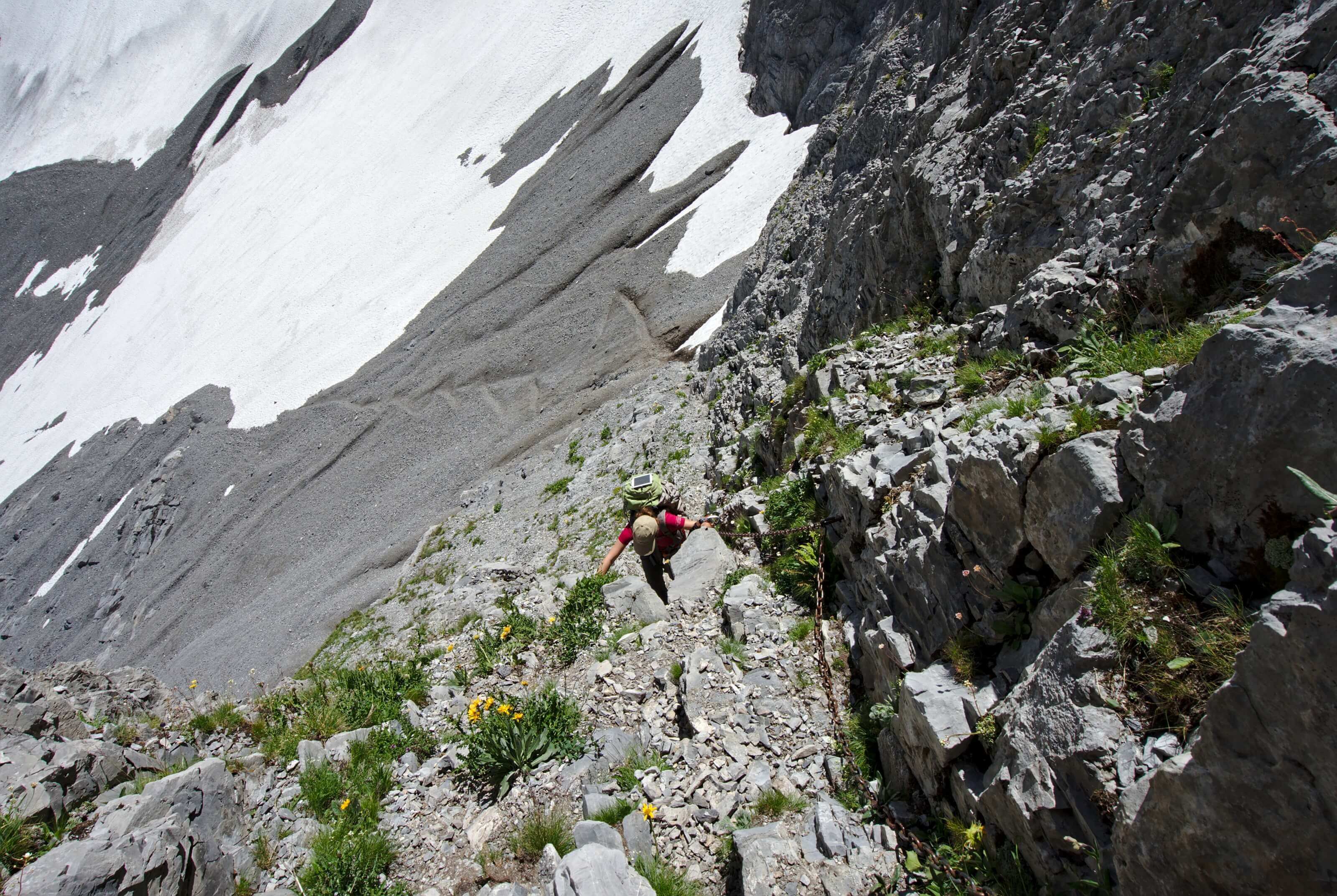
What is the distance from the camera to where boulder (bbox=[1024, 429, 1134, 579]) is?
3.64m

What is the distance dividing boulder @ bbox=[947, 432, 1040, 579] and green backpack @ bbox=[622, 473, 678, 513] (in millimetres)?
4304

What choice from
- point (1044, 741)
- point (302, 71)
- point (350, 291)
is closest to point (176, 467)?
point (350, 291)

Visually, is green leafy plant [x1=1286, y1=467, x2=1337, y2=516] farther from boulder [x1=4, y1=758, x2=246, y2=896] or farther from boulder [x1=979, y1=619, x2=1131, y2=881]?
boulder [x1=4, y1=758, x2=246, y2=896]

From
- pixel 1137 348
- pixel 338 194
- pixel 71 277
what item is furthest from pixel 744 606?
pixel 71 277

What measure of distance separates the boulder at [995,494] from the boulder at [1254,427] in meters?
0.73

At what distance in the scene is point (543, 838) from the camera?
4938 mm

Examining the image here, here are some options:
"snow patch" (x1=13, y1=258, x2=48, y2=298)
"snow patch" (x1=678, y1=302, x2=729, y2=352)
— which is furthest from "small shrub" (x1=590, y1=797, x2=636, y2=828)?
"snow patch" (x1=13, y1=258, x2=48, y2=298)

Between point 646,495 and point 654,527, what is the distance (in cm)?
48

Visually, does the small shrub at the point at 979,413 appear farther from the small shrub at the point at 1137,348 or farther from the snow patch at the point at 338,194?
the snow patch at the point at 338,194

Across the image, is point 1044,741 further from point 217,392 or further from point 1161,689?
point 217,392

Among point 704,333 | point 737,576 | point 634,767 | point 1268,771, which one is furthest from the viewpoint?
point 704,333

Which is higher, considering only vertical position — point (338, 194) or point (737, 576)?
point (338, 194)

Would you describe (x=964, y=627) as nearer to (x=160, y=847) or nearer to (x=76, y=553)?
(x=160, y=847)

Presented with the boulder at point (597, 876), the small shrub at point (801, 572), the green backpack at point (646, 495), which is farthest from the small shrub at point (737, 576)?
the boulder at point (597, 876)
